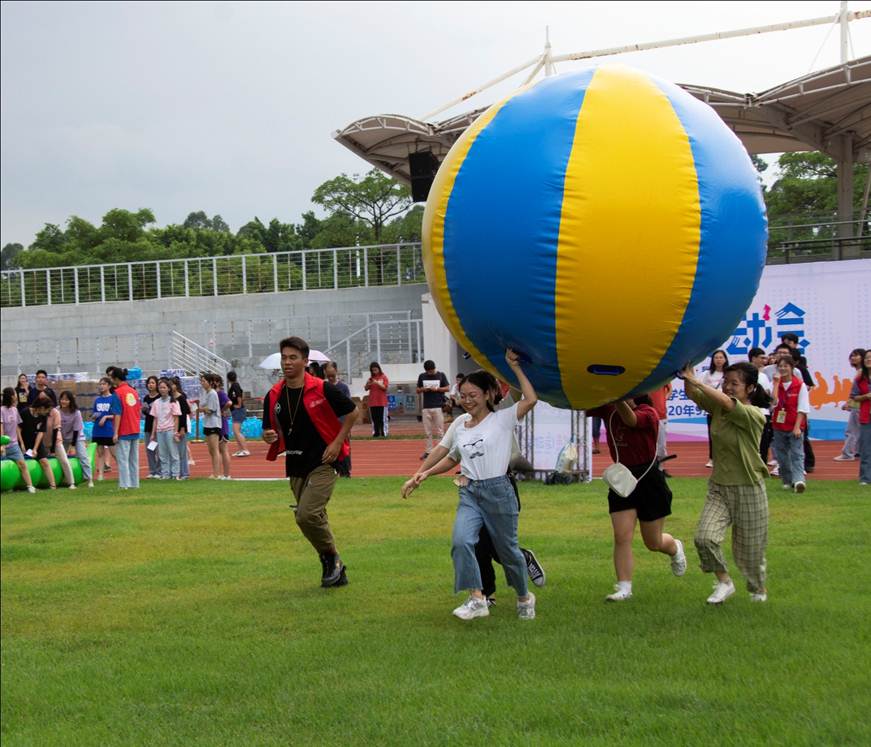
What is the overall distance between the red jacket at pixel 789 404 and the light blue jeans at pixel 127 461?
353 inches

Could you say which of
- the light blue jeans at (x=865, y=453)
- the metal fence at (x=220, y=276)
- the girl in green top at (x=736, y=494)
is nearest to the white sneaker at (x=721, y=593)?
the girl in green top at (x=736, y=494)

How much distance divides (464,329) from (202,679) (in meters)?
2.43

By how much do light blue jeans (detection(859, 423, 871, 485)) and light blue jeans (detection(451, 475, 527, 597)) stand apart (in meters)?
7.69

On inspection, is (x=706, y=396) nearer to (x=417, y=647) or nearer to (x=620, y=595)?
(x=620, y=595)

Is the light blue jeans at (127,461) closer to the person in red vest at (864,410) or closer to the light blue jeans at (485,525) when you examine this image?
the person in red vest at (864,410)

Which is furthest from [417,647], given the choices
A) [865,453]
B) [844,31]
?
[844,31]

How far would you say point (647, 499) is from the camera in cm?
734

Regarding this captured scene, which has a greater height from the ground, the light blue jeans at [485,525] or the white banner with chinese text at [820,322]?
the white banner with chinese text at [820,322]

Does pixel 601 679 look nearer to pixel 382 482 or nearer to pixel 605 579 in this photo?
pixel 605 579

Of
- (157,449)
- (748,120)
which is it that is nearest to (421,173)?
(748,120)

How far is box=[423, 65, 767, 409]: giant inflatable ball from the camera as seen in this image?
16.0 feet

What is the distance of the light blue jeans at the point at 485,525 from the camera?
6.94m

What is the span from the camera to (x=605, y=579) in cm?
830

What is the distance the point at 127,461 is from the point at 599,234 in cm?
1295
